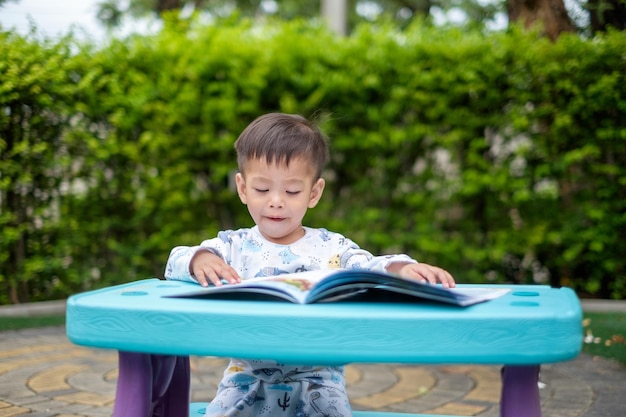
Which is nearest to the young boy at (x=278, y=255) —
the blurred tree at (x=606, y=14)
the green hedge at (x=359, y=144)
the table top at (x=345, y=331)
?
the table top at (x=345, y=331)

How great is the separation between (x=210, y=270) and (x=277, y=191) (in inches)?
13.9

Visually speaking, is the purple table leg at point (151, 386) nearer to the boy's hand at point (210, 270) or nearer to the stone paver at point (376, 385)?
the boy's hand at point (210, 270)

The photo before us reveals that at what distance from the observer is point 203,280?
77.7 inches

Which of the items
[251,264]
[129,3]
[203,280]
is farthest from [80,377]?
[129,3]

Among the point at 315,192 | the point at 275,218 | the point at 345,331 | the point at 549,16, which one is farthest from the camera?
the point at 549,16

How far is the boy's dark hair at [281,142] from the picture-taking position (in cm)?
219

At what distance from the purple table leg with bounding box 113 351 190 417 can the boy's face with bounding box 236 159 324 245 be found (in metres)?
0.49

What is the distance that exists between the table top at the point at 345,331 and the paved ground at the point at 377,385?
157 centimetres

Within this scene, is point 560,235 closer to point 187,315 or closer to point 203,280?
point 203,280

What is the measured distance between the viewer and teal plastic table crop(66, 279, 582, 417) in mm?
1428

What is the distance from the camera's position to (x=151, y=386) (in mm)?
1826

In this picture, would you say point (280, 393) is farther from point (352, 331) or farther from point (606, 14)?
point (606, 14)

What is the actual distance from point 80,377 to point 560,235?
3615 mm

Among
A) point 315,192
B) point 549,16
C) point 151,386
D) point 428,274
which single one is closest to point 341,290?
point 428,274
